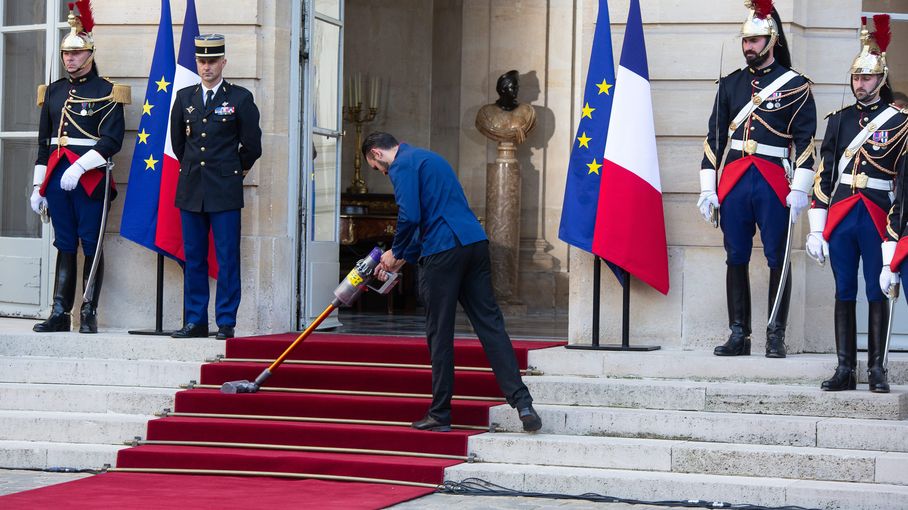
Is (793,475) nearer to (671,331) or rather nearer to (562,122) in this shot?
(671,331)

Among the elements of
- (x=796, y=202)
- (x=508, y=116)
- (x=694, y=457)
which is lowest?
(x=694, y=457)

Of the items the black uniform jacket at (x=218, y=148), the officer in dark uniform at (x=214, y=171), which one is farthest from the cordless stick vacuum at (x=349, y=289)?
the black uniform jacket at (x=218, y=148)

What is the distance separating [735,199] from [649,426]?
5.03ft

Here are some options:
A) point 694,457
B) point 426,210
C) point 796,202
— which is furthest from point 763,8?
point 694,457

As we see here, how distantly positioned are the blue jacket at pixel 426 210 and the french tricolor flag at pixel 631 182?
124 cm

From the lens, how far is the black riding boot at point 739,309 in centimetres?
846

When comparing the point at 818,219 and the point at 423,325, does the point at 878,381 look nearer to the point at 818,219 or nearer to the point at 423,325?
the point at 818,219

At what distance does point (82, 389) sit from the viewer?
28.3ft

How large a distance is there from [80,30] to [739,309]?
4.49 m

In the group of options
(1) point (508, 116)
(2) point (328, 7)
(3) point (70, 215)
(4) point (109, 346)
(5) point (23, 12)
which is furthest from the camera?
(1) point (508, 116)

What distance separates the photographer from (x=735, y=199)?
8430 mm

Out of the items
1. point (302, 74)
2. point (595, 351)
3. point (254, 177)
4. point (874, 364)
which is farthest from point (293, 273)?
point (874, 364)

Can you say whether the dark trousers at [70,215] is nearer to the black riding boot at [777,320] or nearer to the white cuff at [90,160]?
the white cuff at [90,160]

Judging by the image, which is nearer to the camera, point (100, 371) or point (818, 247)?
point (818, 247)
